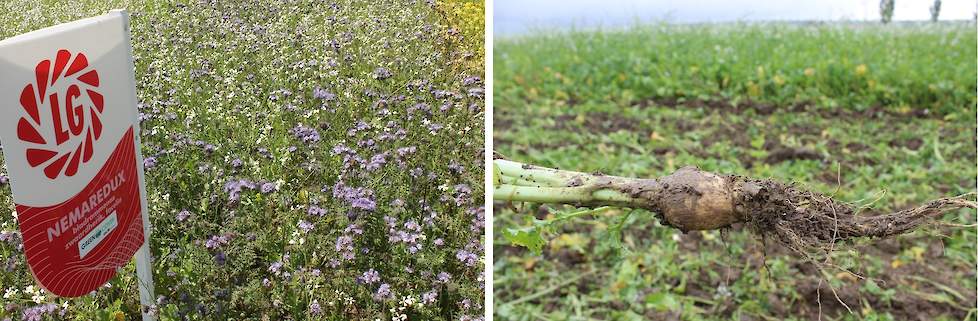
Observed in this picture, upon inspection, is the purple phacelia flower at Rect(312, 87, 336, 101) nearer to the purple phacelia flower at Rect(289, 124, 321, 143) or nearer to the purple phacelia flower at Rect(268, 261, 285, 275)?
the purple phacelia flower at Rect(289, 124, 321, 143)

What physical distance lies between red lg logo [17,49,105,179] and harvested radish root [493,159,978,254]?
72 centimetres

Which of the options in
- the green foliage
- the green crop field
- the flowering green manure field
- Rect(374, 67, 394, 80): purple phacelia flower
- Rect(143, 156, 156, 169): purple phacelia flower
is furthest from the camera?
the green foliage

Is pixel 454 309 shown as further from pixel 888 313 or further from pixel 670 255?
pixel 888 313

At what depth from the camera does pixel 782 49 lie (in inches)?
157

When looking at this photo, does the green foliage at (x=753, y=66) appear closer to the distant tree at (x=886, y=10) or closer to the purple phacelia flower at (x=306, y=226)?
the distant tree at (x=886, y=10)

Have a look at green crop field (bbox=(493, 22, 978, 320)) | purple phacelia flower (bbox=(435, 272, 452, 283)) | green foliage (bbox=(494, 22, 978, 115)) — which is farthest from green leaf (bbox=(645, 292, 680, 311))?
green foliage (bbox=(494, 22, 978, 115))

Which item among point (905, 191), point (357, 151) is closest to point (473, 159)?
point (357, 151)

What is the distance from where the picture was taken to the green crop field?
229 cm

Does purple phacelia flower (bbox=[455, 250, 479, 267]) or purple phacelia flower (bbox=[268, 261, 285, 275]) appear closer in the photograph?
purple phacelia flower (bbox=[268, 261, 285, 275])

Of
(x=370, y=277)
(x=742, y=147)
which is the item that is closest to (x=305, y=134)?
(x=370, y=277)

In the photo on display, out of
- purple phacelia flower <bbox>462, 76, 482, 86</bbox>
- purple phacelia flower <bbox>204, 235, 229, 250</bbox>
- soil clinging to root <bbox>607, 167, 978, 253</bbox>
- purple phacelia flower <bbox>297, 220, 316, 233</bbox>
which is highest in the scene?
soil clinging to root <bbox>607, 167, 978, 253</bbox>

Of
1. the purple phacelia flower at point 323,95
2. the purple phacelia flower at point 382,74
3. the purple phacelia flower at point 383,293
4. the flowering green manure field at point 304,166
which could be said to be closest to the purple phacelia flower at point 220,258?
the flowering green manure field at point 304,166

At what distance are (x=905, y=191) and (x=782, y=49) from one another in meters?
1.41

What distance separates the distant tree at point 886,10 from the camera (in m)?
4.29
